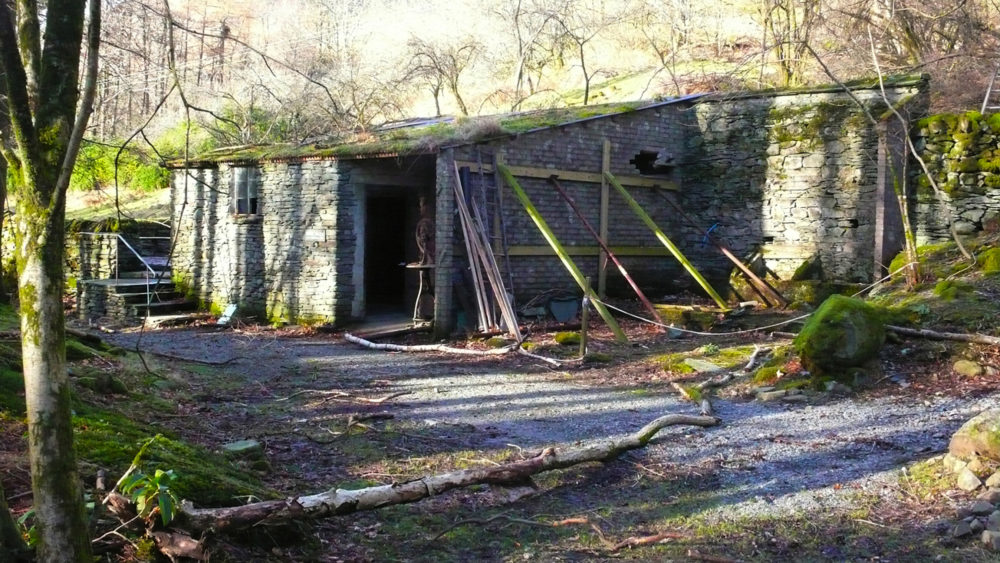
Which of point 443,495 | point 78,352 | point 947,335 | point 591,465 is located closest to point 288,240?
point 78,352

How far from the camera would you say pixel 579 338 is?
11586 millimetres

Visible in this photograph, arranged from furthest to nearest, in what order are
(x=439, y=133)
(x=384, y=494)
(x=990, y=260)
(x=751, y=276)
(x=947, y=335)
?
1. (x=751, y=276)
2. (x=439, y=133)
3. (x=990, y=260)
4. (x=947, y=335)
5. (x=384, y=494)

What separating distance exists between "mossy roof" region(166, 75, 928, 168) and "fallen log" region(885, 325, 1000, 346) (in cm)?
465

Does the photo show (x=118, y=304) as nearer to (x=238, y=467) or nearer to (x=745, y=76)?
(x=238, y=467)

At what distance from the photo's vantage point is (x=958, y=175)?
480 inches

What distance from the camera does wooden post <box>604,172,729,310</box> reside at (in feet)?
43.3

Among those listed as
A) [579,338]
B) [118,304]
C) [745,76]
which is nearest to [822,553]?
[579,338]

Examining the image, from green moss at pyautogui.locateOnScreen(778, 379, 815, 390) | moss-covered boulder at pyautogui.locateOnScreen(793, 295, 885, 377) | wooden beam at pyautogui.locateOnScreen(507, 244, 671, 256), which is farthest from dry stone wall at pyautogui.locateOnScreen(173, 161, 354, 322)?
moss-covered boulder at pyautogui.locateOnScreen(793, 295, 885, 377)

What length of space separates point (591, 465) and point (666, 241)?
8.33 m

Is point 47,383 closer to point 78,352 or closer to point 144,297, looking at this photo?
point 78,352

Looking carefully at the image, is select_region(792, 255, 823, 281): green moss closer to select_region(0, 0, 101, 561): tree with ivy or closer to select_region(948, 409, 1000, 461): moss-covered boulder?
select_region(948, 409, 1000, 461): moss-covered boulder

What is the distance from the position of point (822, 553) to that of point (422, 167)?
10.8m

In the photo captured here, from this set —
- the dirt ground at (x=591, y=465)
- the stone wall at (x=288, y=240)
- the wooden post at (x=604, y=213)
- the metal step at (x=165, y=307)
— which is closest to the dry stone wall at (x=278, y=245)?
the stone wall at (x=288, y=240)

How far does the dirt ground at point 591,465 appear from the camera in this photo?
4438 mm
